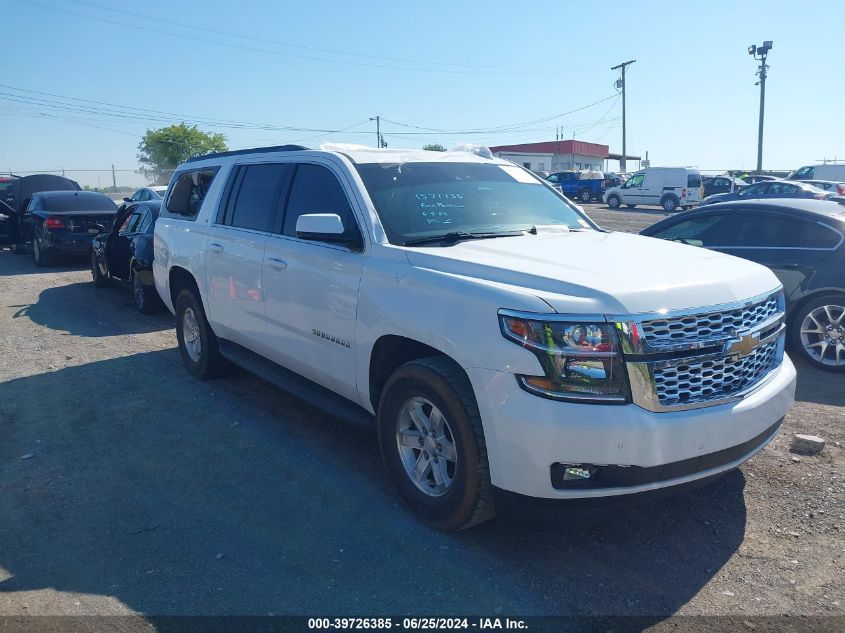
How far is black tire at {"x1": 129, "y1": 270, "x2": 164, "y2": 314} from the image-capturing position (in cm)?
1012

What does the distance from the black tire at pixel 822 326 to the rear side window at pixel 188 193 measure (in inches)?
221

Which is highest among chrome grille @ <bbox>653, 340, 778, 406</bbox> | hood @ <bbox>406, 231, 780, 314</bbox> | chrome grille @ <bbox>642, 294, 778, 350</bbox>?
hood @ <bbox>406, 231, 780, 314</bbox>

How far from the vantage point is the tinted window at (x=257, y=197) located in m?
5.39

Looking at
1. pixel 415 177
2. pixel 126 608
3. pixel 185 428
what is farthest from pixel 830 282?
pixel 126 608

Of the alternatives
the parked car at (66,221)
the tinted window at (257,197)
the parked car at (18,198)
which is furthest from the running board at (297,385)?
the parked car at (18,198)

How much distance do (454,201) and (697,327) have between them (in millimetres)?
1946

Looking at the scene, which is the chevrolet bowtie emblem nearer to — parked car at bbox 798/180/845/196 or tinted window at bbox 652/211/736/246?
tinted window at bbox 652/211/736/246

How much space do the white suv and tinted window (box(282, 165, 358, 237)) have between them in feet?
0.05

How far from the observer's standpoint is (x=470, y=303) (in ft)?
11.4

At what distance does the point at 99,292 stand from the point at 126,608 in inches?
395

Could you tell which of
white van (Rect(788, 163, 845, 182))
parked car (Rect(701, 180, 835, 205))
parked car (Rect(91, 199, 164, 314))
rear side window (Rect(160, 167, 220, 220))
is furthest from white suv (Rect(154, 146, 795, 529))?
white van (Rect(788, 163, 845, 182))

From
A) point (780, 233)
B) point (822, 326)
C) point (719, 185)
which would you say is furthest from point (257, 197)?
point (719, 185)

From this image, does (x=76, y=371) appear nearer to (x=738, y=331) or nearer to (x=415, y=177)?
(x=415, y=177)

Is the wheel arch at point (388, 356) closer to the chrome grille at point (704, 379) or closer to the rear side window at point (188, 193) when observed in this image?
the chrome grille at point (704, 379)
